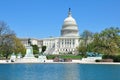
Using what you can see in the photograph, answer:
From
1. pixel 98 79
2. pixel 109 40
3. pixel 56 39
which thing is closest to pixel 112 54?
pixel 109 40

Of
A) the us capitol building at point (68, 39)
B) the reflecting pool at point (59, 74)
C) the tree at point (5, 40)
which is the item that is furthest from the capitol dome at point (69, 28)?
the reflecting pool at point (59, 74)

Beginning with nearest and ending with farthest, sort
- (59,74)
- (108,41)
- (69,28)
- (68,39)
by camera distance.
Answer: (59,74), (108,41), (69,28), (68,39)

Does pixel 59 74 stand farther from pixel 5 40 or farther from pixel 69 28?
pixel 69 28

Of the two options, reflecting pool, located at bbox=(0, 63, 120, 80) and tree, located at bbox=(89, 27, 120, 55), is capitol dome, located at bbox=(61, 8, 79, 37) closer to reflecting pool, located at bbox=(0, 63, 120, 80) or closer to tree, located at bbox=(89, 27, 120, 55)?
tree, located at bbox=(89, 27, 120, 55)

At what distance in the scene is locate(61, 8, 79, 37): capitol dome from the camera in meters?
150

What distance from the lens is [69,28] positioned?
150 m

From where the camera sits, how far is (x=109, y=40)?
64.7m

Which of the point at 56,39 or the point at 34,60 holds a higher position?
the point at 56,39

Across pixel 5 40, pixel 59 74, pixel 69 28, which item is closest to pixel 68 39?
pixel 69 28

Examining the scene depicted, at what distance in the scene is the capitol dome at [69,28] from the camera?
492 feet

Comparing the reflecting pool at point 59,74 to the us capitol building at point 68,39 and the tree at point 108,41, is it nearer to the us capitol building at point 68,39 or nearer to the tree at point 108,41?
the tree at point 108,41

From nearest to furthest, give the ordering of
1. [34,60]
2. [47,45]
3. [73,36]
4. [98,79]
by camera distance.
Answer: [98,79] → [34,60] → [73,36] → [47,45]

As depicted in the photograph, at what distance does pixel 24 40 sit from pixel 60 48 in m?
25.5

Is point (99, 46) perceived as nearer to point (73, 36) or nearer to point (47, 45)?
point (73, 36)
